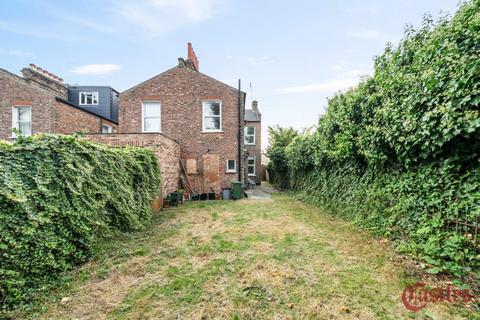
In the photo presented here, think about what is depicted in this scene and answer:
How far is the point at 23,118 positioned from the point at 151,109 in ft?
24.9

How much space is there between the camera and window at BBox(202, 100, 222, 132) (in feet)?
36.6

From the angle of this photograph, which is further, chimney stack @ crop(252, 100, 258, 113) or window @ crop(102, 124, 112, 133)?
chimney stack @ crop(252, 100, 258, 113)

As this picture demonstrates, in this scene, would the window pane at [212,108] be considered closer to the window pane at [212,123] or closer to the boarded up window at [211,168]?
the window pane at [212,123]

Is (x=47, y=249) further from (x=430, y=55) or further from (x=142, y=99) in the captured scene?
(x=142, y=99)

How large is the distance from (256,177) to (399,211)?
1580cm

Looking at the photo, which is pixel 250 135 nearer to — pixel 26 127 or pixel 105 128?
pixel 105 128

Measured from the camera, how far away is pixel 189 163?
1090 centimetres

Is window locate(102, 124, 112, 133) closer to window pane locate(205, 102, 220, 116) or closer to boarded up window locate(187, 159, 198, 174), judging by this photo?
boarded up window locate(187, 159, 198, 174)

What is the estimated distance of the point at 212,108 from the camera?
1123 cm

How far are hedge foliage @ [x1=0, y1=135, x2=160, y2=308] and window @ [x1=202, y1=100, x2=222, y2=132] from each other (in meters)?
7.03

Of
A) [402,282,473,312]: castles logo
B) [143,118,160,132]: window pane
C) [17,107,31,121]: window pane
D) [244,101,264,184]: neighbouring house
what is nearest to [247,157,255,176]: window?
[244,101,264,184]: neighbouring house

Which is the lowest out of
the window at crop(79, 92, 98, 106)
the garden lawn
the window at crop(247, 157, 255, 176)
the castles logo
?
the garden lawn

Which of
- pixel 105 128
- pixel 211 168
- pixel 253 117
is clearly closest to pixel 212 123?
pixel 211 168

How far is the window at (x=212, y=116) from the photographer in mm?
11156
